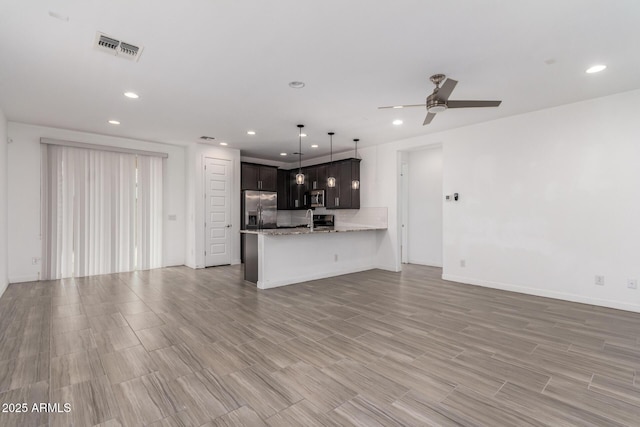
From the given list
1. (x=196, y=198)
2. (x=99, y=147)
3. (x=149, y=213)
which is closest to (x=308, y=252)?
(x=196, y=198)

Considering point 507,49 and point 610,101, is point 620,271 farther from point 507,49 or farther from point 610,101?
point 507,49

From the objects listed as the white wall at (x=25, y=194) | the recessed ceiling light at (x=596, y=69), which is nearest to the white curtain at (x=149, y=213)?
the white wall at (x=25, y=194)

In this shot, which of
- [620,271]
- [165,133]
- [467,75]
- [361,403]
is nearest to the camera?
[361,403]

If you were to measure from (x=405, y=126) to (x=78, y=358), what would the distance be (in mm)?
5430

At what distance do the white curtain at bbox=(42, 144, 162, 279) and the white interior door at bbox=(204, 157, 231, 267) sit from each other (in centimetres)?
108

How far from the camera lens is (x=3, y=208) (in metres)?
4.89

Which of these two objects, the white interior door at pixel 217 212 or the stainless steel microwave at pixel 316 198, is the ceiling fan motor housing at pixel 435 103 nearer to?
the stainless steel microwave at pixel 316 198

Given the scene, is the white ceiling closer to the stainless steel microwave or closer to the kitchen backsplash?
the kitchen backsplash

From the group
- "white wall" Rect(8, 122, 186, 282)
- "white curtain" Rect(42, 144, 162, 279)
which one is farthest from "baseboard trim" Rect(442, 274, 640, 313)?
"white wall" Rect(8, 122, 186, 282)

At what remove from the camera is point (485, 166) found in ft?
17.1

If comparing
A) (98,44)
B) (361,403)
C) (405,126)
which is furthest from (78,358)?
(405,126)

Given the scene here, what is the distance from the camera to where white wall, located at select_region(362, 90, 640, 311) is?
396 centimetres

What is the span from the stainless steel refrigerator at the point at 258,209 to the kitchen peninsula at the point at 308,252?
89.9 inches

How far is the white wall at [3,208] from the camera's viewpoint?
4.70 m
